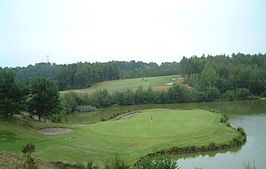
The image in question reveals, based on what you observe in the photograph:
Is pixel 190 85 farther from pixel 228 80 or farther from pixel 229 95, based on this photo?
pixel 229 95

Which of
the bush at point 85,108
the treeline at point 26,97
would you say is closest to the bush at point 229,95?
the bush at point 85,108

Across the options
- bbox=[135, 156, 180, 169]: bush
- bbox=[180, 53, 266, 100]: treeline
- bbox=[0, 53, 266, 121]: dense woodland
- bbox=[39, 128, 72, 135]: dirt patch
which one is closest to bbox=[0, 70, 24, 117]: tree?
bbox=[39, 128, 72, 135]: dirt patch

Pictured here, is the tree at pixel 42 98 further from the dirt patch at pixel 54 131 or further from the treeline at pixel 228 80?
the treeline at pixel 228 80

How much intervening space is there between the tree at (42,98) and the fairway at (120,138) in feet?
25.7

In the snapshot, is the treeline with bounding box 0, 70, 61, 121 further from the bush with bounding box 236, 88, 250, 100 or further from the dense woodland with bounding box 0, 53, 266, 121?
the bush with bounding box 236, 88, 250, 100

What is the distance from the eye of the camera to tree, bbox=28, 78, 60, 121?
6259 centimetres

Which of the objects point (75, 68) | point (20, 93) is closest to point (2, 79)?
point (20, 93)

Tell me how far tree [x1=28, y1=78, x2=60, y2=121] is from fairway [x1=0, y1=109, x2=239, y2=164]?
7830 mm

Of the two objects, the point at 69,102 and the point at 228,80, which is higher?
the point at 228,80

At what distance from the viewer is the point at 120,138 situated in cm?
5138

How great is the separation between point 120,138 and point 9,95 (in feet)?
57.0

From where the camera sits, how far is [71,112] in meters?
113

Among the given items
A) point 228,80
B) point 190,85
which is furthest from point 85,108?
point 228,80

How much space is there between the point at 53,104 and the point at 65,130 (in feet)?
30.0
